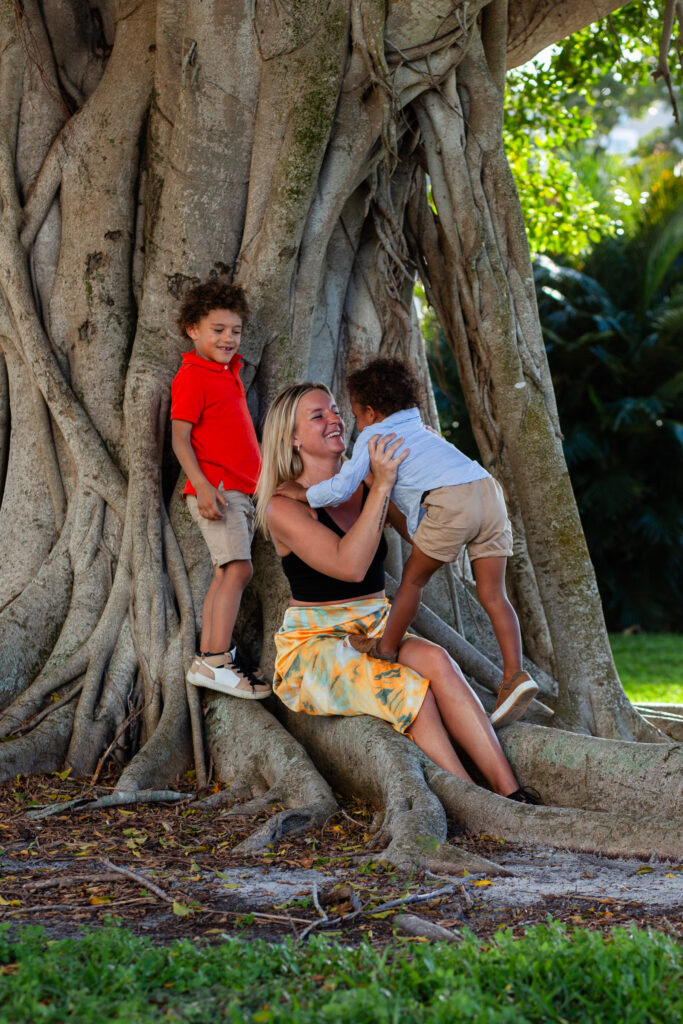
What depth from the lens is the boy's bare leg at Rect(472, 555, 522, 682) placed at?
4.36m

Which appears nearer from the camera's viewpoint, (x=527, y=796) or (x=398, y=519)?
(x=527, y=796)

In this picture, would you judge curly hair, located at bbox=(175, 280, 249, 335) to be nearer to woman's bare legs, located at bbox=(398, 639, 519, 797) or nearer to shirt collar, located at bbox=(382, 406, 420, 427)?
shirt collar, located at bbox=(382, 406, 420, 427)

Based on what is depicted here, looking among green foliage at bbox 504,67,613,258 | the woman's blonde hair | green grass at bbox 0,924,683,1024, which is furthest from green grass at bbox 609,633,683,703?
green grass at bbox 0,924,683,1024

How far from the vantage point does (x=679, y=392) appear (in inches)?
571

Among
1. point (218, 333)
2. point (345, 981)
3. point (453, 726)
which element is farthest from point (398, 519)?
point (345, 981)

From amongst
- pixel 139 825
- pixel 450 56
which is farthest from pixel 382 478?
pixel 450 56

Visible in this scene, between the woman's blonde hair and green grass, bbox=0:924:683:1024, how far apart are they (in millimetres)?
2209

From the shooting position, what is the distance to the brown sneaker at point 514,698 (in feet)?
13.8

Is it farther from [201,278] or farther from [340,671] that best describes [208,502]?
[201,278]

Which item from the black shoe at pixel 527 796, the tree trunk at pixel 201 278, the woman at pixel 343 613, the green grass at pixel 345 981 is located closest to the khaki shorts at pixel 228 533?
the tree trunk at pixel 201 278

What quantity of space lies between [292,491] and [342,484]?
311 millimetres

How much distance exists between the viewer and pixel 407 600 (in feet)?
13.9

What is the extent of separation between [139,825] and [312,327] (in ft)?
9.00

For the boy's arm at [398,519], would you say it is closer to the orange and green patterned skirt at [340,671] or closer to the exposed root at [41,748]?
the orange and green patterned skirt at [340,671]
